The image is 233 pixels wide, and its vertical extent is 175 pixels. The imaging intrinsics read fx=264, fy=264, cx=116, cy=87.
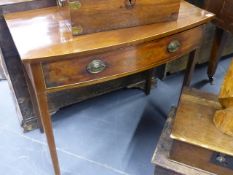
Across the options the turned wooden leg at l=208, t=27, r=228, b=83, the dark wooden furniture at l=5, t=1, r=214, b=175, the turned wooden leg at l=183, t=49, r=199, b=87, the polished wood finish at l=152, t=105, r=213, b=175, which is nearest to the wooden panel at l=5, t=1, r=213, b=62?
the dark wooden furniture at l=5, t=1, r=214, b=175

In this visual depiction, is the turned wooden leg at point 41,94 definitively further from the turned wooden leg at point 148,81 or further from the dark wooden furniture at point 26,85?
the turned wooden leg at point 148,81

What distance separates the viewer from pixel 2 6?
92 centimetres

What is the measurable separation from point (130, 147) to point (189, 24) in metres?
0.70

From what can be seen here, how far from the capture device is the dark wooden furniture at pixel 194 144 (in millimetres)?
927

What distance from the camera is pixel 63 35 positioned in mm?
818

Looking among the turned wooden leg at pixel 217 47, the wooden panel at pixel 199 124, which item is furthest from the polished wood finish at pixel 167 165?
the turned wooden leg at pixel 217 47

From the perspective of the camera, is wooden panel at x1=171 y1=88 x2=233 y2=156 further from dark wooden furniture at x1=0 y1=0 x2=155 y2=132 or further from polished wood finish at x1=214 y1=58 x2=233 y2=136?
dark wooden furniture at x1=0 y1=0 x2=155 y2=132

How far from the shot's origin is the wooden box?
78 centimetres

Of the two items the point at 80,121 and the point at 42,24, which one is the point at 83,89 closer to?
the point at 80,121

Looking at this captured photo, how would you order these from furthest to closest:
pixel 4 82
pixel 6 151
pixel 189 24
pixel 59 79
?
pixel 4 82
pixel 6 151
pixel 189 24
pixel 59 79

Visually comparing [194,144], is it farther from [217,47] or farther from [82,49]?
[217,47]

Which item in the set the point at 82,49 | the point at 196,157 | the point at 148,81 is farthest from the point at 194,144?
the point at 148,81

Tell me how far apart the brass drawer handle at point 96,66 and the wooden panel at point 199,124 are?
1.17 ft

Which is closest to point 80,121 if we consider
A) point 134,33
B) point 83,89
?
point 83,89
